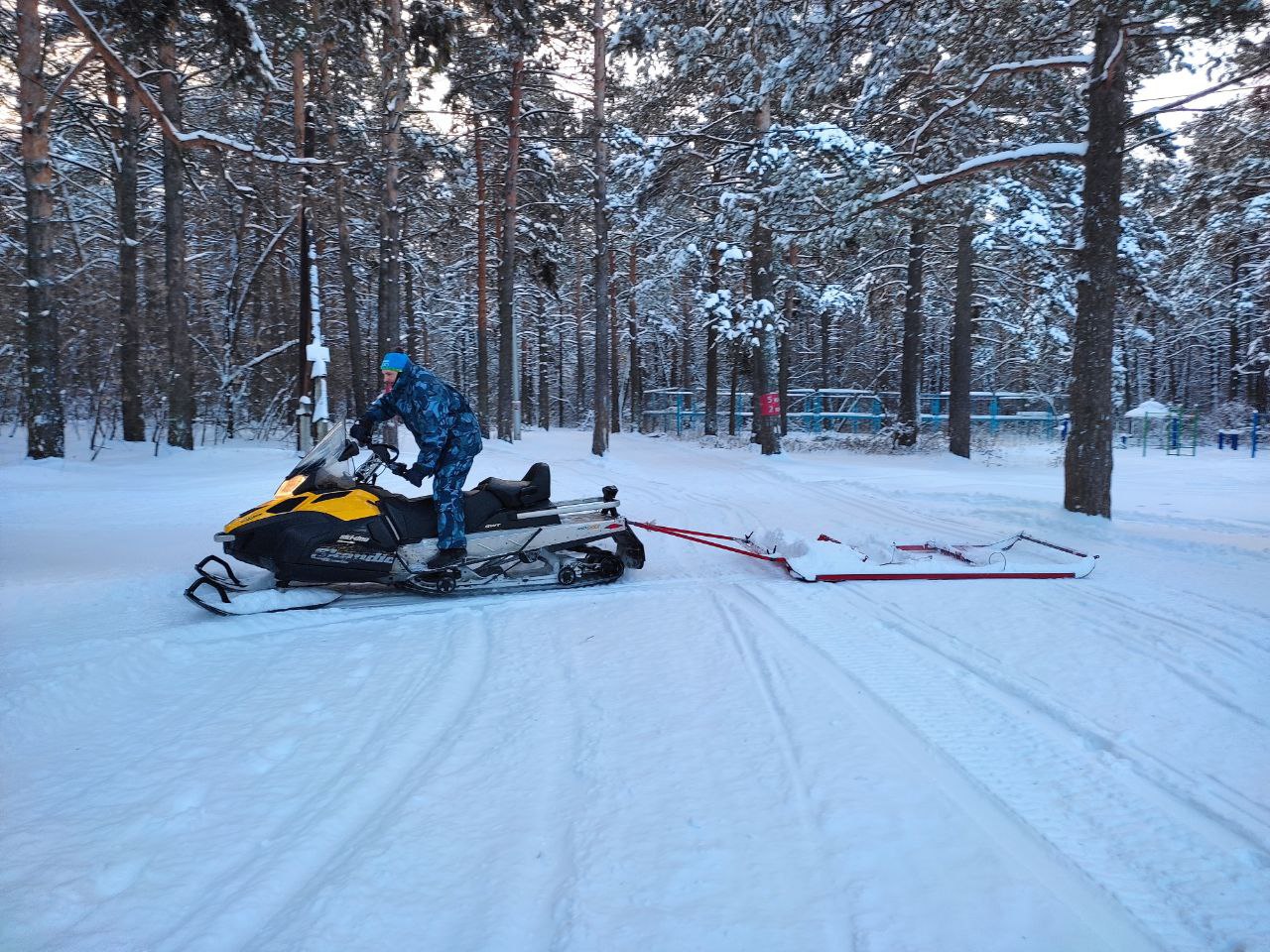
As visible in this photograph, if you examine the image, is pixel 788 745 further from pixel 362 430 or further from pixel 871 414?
pixel 871 414

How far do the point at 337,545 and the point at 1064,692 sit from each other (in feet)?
15.2

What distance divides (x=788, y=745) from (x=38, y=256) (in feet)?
44.0

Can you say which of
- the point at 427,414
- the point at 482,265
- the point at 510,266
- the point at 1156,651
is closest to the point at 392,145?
the point at 510,266

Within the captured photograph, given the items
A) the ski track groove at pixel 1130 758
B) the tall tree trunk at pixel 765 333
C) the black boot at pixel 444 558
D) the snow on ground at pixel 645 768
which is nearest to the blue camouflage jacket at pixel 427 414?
the black boot at pixel 444 558

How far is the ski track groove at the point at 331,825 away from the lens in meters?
2.16

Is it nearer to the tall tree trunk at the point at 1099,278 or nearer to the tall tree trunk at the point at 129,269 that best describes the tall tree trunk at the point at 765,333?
the tall tree trunk at the point at 1099,278

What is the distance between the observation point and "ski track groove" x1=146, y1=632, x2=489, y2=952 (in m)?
2.16

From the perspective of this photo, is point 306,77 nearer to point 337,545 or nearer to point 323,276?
point 323,276

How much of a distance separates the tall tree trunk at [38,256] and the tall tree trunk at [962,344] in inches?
678

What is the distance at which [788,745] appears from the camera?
329cm

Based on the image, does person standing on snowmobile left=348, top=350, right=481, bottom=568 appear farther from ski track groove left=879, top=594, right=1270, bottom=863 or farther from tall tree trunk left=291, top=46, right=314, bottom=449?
tall tree trunk left=291, top=46, right=314, bottom=449

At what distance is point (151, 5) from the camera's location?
7707mm

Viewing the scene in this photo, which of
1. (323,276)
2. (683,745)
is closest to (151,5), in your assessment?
(683,745)

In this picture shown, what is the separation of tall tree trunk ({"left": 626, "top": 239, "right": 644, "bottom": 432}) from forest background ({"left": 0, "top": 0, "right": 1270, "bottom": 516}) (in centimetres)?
37
